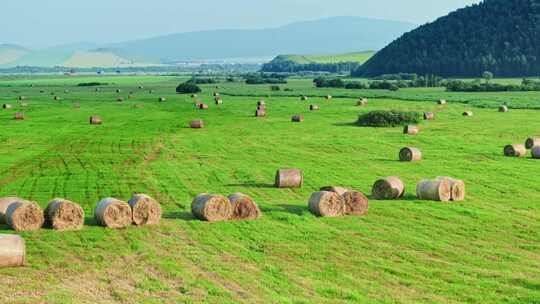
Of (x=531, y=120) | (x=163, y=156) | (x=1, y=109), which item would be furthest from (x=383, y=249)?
(x=1, y=109)

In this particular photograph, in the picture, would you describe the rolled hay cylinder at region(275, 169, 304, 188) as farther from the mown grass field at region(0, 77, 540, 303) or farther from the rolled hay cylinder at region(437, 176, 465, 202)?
the rolled hay cylinder at region(437, 176, 465, 202)

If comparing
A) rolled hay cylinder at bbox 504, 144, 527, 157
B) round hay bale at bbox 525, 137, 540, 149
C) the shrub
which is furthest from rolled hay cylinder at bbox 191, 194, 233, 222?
the shrub

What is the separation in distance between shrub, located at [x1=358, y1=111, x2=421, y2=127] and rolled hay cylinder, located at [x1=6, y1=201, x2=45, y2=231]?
137ft

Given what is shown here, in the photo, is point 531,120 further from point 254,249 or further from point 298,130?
point 254,249

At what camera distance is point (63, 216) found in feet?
82.5

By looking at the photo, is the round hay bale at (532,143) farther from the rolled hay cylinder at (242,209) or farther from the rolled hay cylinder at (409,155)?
the rolled hay cylinder at (242,209)

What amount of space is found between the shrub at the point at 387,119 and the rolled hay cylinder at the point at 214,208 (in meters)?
38.4

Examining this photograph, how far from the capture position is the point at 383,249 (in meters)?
23.2

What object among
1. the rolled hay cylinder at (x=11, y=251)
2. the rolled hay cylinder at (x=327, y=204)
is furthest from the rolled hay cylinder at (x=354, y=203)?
the rolled hay cylinder at (x=11, y=251)

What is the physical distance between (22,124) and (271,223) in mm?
44507

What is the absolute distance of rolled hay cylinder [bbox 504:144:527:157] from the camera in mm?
44031

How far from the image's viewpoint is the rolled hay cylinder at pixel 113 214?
25438 mm

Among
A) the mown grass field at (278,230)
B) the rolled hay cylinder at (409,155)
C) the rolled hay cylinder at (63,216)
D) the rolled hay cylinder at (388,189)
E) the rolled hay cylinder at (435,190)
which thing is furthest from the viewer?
the rolled hay cylinder at (409,155)

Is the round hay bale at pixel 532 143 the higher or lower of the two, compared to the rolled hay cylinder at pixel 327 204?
higher
